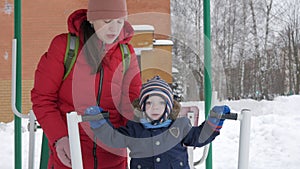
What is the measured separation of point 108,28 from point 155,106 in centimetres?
36

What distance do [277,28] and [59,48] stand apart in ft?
33.0

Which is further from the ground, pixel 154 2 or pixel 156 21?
pixel 154 2

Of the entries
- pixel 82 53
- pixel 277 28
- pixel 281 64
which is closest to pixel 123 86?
pixel 82 53

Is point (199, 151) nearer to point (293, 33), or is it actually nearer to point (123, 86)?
point (123, 86)

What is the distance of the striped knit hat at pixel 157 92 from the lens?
1.79 metres

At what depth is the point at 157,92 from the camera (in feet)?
5.86

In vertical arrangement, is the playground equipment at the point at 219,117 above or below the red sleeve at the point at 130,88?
below

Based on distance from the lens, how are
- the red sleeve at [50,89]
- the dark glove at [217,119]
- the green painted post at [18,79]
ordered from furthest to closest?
1. the green painted post at [18,79]
2. the red sleeve at [50,89]
3. the dark glove at [217,119]

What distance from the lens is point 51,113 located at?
1.77 m

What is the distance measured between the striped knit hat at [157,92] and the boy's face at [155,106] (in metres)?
0.02

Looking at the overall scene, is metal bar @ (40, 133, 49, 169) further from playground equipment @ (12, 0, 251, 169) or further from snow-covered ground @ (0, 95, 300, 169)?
snow-covered ground @ (0, 95, 300, 169)

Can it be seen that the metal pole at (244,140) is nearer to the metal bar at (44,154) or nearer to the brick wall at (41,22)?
the metal bar at (44,154)

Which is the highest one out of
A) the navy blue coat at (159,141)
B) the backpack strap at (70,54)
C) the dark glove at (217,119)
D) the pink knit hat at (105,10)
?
the pink knit hat at (105,10)

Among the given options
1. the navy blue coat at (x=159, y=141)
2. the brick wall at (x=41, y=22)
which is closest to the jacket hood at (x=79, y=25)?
the navy blue coat at (x=159, y=141)
